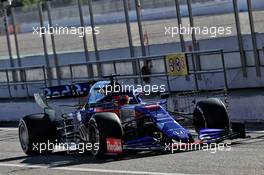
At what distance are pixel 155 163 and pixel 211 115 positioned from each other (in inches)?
87.4

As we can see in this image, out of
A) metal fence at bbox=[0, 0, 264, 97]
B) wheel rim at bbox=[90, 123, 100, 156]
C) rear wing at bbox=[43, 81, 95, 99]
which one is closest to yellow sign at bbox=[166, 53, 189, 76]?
metal fence at bbox=[0, 0, 264, 97]

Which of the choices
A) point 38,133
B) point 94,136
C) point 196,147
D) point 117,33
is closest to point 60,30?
point 117,33

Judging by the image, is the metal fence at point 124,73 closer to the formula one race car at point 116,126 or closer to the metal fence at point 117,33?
the metal fence at point 117,33

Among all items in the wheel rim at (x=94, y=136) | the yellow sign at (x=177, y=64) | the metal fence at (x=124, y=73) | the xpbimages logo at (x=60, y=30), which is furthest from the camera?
the xpbimages logo at (x=60, y=30)

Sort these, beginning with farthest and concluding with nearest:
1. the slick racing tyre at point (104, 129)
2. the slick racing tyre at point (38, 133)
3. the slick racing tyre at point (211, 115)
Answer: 1. the slick racing tyre at point (38, 133)
2. the slick racing tyre at point (211, 115)
3. the slick racing tyre at point (104, 129)

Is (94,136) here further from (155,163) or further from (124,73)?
(124,73)

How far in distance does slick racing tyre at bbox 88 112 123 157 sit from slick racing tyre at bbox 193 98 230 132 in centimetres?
174

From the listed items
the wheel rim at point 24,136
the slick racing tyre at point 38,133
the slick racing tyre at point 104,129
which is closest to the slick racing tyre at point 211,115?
the slick racing tyre at point 104,129

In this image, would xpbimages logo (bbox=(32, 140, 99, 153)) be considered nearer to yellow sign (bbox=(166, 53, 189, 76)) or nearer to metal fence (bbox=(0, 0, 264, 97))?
yellow sign (bbox=(166, 53, 189, 76))

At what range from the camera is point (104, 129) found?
13641 mm

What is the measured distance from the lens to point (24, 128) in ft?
52.6

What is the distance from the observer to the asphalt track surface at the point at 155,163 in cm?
1161

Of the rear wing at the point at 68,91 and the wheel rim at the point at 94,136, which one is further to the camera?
the rear wing at the point at 68,91

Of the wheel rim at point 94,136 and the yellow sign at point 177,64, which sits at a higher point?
the yellow sign at point 177,64
